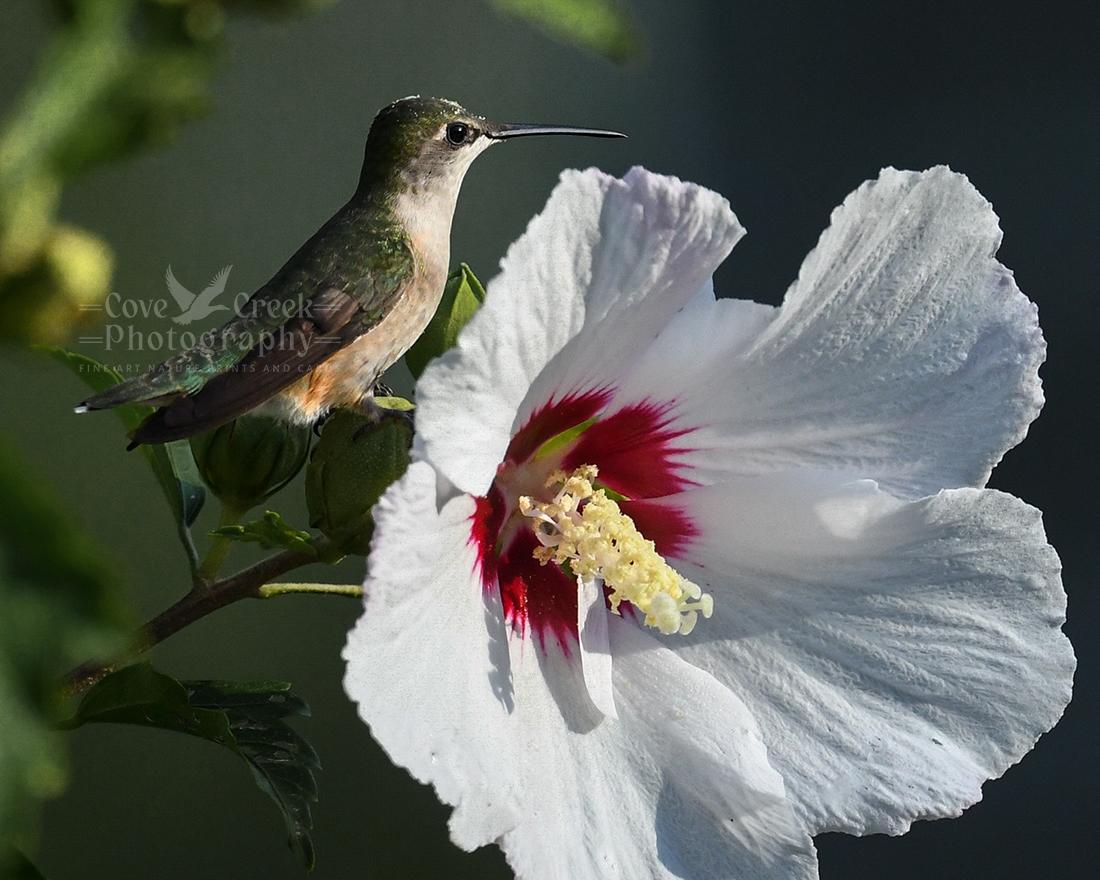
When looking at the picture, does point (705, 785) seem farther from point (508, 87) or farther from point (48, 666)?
point (508, 87)

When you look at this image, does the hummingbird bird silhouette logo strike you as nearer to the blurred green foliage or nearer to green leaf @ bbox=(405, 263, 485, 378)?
green leaf @ bbox=(405, 263, 485, 378)

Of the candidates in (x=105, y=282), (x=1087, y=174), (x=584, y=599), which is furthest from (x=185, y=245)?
(x=105, y=282)

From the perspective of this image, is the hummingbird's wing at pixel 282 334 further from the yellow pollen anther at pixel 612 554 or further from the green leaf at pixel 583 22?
the green leaf at pixel 583 22

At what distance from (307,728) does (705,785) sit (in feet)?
5.34

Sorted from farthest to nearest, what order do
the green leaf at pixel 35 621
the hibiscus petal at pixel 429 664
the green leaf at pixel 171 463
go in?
the green leaf at pixel 171 463 → the hibiscus petal at pixel 429 664 → the green leaf at pixel 35 621

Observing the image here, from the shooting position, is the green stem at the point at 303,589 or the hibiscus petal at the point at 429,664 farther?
the green stem at the point at 303,589

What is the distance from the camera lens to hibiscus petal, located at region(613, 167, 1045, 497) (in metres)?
0.55

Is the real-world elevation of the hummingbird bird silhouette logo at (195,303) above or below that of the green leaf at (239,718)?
above

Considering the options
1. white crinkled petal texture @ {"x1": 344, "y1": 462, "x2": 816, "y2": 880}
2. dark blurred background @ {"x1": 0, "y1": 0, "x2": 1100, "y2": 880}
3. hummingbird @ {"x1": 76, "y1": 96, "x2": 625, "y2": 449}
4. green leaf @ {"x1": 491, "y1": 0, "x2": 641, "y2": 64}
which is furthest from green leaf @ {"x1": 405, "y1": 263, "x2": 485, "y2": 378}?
dark blurred background @ {"x1": 0, "y1": 0, "x2": 1100, "y2": 880}

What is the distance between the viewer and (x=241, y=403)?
51cm

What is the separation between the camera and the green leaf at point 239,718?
553 millimetres

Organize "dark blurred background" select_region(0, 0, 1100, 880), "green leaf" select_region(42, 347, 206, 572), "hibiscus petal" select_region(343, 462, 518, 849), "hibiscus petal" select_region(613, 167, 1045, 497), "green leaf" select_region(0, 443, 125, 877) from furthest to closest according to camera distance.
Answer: "dark blurred background" select_region(0, 0, 1100, 880)
"green leaf" select_region(42, 347, 206, 572)
"hibiscus petal" select_region(613, 167, 1045, 497)
"hibiscus petal" select_region(343, 462, 518, 849)
"green leaf" select_region(0, 443, 125, 877)

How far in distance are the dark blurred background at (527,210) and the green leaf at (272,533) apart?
1.37 meters

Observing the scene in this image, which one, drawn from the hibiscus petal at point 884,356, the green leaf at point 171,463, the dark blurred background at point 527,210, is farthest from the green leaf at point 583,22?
the dark blurred background at point 527,210
